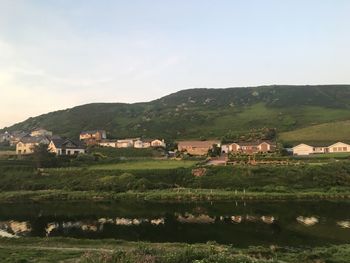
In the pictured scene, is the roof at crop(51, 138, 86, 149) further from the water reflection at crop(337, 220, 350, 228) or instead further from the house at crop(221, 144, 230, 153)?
the water reflection at crop(337, 220, 350, 228)

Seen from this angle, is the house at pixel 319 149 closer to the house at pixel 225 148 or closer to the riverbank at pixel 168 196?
the house at pixel 225 148

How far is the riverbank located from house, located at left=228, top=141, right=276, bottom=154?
3383cm

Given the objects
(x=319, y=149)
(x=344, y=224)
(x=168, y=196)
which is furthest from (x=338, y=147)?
(x=344, y=224)

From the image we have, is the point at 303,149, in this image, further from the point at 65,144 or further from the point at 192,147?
the point at 65,144

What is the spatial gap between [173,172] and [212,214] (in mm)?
21475

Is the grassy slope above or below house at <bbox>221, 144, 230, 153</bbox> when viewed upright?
below

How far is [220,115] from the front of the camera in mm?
152250

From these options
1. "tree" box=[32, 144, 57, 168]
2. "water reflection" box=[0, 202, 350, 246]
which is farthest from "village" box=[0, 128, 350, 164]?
"water reflection" box=[0, 202, 350, 246]

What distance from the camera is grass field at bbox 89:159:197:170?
7419cm

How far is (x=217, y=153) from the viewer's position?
92375 millimetres

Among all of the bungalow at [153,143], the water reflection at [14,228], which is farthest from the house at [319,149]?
the water reflection at [14,228]

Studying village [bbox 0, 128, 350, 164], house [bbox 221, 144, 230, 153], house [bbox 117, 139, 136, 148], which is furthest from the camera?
house [bbox 117, 139, 136, 148]

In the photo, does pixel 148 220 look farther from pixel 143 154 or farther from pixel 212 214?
pixel 143 154

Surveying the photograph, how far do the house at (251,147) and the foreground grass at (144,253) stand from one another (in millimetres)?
61670
